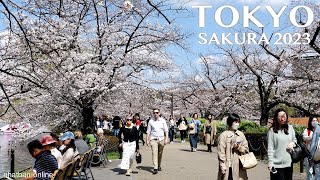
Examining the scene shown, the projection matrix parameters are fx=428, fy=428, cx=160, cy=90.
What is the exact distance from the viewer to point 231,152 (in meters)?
6.10

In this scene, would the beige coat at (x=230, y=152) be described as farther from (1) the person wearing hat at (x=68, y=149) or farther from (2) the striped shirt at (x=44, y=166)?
(1) the person wearing hat at (x=68, y=149)

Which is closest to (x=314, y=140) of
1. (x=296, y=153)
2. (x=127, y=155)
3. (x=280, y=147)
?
(x=296, y=153)

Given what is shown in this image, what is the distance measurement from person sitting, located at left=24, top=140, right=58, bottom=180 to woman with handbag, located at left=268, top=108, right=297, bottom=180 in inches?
112

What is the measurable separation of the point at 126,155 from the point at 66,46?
24.3ft

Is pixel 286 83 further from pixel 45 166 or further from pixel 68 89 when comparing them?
pixel 45 166

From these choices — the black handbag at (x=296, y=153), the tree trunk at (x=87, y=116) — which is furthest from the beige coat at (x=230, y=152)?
the tree trunk at (x=87, y=116)

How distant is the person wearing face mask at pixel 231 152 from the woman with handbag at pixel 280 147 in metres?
0.48

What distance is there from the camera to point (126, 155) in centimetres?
1000

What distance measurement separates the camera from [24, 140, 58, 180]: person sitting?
518cm

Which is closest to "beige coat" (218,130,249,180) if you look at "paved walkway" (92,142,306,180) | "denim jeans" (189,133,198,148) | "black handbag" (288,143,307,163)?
"black handbag" (288,143,307,163)

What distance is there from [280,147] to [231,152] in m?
0.71

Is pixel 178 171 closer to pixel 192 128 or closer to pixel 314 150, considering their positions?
pixel 314 150

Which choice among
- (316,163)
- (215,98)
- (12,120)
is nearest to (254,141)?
(316,163)

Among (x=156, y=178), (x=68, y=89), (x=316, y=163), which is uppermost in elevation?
(x=68, y=89)
